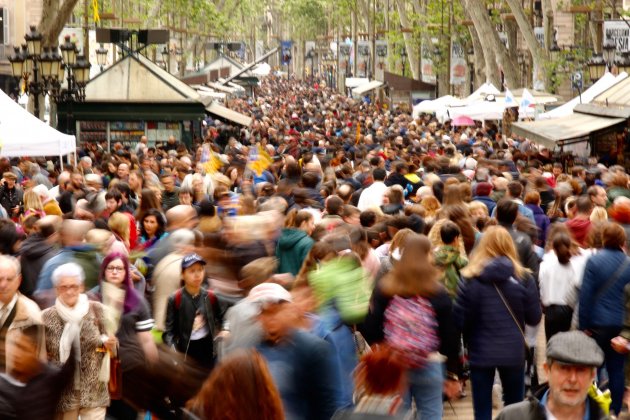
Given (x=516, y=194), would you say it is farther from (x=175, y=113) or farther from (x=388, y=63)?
(x=388, y=63)

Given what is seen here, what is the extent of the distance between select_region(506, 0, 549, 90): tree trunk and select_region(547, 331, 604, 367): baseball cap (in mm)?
31253

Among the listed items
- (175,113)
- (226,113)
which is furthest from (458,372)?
(226,113)

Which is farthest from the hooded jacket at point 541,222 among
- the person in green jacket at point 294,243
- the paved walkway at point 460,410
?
the person in green jacket at point 294,243

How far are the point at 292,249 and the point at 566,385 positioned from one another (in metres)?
5.55

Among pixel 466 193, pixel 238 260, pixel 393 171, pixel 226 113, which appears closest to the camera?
pixel 238 260

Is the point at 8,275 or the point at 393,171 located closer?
the point at 8,275

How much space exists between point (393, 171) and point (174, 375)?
983 centimetres

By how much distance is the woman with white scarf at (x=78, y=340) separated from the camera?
7375 mm

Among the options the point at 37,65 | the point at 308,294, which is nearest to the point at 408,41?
the point at 37,65

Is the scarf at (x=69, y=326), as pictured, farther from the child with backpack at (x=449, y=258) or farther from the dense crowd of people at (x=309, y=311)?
the child with backpack at (x=449, y=258)

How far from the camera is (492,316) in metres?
7.90

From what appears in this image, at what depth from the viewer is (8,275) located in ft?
24.7

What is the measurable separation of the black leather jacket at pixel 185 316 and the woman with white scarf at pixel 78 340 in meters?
0.81

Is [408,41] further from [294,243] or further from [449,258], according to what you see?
[449,258]
